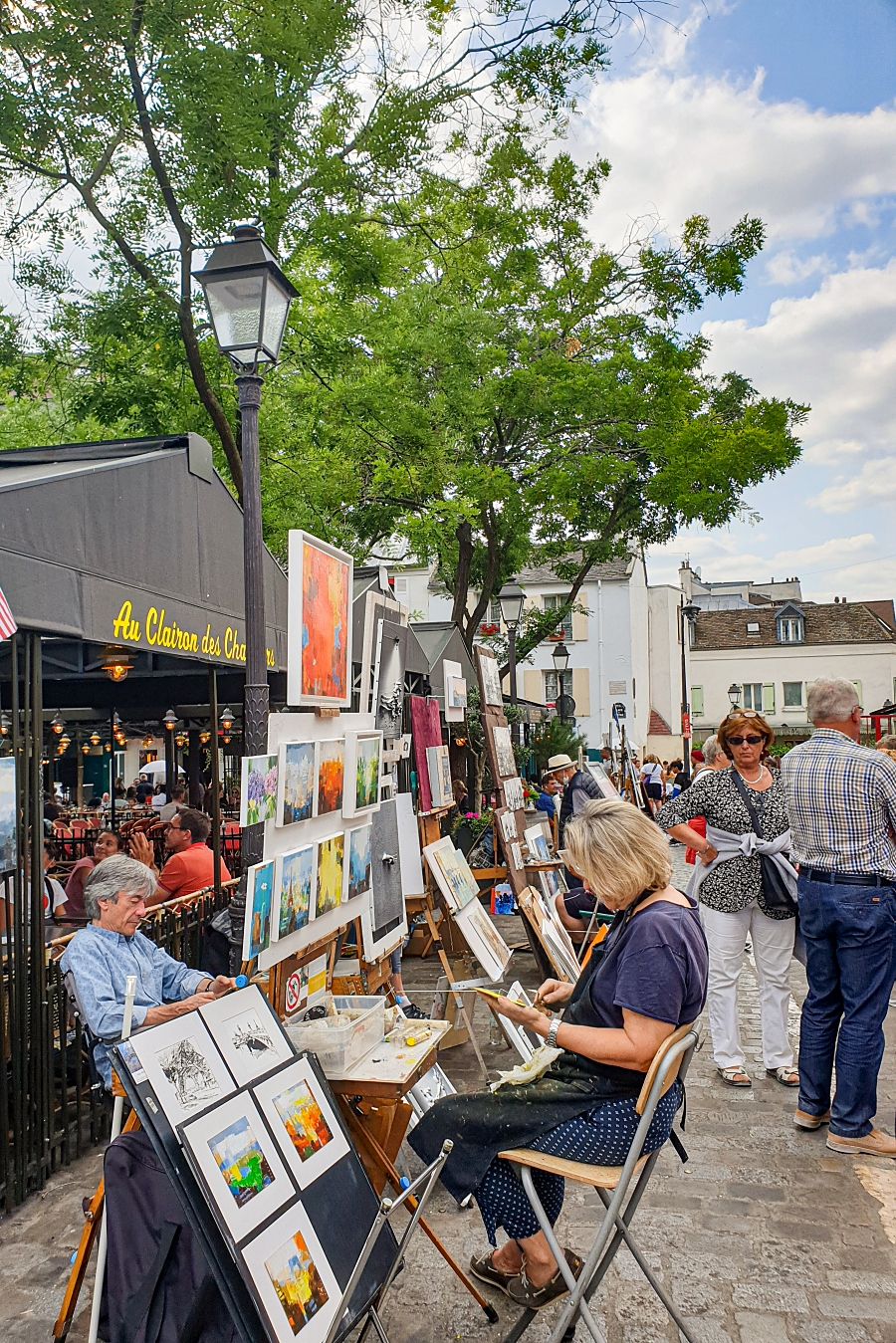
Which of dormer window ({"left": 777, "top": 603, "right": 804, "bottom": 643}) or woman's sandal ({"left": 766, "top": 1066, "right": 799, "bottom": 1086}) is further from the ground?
dormer window ({"left": 777, "top": 603, "right": 804, "bottom": 643})

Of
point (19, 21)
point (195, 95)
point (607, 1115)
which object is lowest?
point (607, 1115)

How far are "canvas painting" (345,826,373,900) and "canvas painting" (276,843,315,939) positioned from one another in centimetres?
45

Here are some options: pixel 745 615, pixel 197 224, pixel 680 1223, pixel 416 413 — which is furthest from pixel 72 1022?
pixel 745 615

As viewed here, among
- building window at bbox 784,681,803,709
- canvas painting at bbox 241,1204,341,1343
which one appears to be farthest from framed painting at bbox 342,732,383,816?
building window at bbox 784,681,803,709

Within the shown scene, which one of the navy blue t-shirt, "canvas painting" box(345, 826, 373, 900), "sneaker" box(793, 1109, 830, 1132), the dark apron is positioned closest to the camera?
the navy blue t-shirt

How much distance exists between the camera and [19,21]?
7.24m

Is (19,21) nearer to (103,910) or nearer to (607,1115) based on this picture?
(103,910)

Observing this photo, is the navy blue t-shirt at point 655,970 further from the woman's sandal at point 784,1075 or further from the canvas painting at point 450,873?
the woman's sandal at point 784,1075

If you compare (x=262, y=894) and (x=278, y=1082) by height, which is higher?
(x=262, y=894)

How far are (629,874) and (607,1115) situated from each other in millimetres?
675

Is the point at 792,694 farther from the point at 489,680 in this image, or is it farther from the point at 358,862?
the point at 358,862

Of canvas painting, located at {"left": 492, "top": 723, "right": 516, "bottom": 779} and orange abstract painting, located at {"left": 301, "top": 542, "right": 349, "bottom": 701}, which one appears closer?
orange abstract painting, located at {"left": 301, "top": 542, "right": 349, "bottom": 701}

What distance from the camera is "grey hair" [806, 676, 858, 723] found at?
14.2 feet

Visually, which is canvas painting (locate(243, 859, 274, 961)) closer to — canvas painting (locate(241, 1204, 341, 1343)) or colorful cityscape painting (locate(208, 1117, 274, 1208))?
colorful cityscape painting (locate(208, 1117, 274, 1208))
